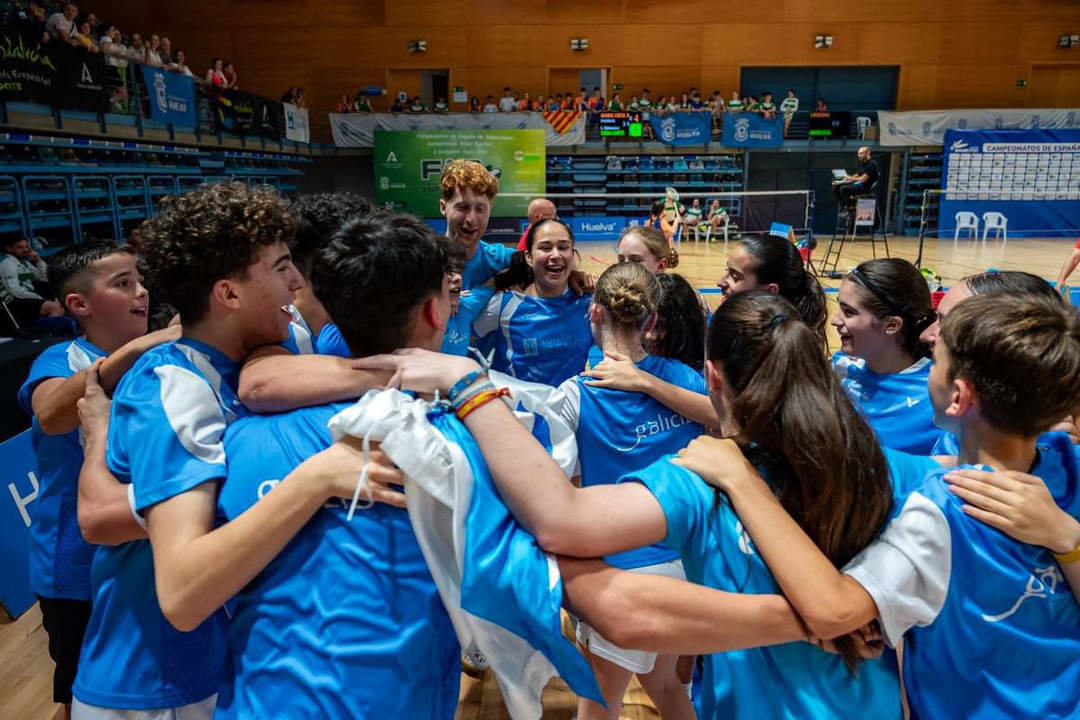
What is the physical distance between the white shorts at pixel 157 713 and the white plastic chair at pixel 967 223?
73.9ft

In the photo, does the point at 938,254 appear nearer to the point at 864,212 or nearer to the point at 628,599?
the point at 864,212

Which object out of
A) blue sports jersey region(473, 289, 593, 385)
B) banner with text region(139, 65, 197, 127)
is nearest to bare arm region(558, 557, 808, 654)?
blue sports jersey region(473, 289, 593, 385)

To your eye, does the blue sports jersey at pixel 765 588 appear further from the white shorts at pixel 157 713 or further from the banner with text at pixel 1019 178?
the banner with text at pixel 1019 178

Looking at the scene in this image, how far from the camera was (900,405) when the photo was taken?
2.33 meters

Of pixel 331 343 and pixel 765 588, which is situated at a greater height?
pixel 331 343

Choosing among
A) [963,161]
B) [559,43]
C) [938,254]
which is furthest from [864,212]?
[559,43]

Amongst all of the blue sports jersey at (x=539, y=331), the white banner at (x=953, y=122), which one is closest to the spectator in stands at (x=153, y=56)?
the blue sports jersey at (x=539, y=331)

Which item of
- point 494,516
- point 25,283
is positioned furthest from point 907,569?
point 25,283

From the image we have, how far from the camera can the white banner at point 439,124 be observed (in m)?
20.1

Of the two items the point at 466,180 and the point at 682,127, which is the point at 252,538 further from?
the point at 682,127

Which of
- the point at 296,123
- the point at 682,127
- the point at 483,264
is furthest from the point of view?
the point at 682,127

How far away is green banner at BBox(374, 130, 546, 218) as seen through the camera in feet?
65.8

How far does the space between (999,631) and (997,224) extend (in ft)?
Result: 75.9

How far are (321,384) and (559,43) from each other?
2476cm
